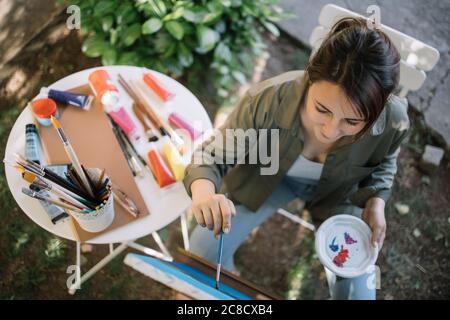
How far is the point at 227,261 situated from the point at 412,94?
A: 1.19m

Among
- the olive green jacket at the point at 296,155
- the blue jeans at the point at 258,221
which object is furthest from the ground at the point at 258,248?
the olive green jacket at the point at 296,155

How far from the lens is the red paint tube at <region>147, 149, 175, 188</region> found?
3.68ft

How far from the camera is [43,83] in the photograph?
170 centimetres

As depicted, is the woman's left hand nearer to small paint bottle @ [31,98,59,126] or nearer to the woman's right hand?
the woman's right hand

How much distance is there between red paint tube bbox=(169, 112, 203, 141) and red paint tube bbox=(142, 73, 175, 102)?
2.3 inches

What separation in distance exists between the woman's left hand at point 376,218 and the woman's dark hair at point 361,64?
0.36m

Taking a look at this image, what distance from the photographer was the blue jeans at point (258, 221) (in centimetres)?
121

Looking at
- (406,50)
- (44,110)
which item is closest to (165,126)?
(44,110)

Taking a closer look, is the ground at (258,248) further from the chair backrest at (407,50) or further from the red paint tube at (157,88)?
the chair backrest at (407,50)

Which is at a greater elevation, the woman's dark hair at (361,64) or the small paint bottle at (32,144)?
the woman's dark hair at (361,64)

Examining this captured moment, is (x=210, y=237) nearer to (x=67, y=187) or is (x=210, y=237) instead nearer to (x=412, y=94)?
(x=67, y=187)

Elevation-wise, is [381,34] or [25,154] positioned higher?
[381,34]

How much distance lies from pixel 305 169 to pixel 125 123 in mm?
513

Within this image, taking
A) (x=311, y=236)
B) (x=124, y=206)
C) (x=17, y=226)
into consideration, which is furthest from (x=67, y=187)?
(x=311, y=236)
